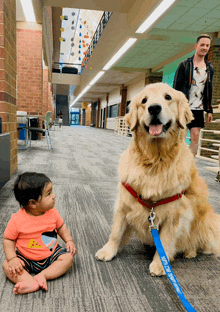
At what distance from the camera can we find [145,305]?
102 cm

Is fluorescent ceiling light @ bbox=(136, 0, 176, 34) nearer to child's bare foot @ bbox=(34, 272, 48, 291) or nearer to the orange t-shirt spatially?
the orange t-shirt

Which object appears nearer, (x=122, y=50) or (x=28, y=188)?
(x=28, y=188)

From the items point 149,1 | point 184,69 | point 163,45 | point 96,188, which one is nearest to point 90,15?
point 163,45

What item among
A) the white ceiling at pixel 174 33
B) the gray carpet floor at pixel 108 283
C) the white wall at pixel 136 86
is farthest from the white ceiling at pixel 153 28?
the gray carpet floor at pixel 108 283

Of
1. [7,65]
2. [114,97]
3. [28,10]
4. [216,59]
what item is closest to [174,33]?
[216,59]

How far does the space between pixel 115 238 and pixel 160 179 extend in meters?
0.47

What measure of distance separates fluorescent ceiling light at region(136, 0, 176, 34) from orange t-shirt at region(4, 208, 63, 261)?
526 centimetres

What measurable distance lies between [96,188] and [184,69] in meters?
2.02

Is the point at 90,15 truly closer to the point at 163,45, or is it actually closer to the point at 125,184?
the point at 163,45

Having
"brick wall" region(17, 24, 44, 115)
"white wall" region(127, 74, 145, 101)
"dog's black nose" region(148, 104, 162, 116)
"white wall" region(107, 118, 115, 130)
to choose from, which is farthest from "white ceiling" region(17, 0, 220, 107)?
"white wall" region(107, 118, 115, 130)

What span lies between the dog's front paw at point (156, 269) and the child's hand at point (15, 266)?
69cm

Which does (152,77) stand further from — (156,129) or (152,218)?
(152,218)

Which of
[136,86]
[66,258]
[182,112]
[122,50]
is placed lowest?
[66,258]

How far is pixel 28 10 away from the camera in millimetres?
6566
